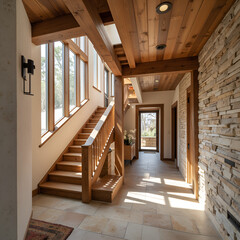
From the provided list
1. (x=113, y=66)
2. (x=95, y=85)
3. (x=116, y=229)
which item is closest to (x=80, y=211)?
(x=116, y=229)

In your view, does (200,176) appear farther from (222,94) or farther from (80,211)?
(80,211)

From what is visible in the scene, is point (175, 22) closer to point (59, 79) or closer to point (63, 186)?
point (59, 79)

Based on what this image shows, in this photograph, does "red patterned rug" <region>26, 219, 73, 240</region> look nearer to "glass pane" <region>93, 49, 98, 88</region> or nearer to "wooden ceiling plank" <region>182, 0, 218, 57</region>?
"wooden ceiling plank" <region>182, 0, 218, 57</region>

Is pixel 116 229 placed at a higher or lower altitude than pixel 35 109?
lower

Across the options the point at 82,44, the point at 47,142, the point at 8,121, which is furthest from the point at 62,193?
the point at 82,44

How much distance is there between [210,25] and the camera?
1749mm

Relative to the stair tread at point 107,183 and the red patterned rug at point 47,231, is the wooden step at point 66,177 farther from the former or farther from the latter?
the red patterned rug at point 47,231

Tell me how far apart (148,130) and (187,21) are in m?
6.95

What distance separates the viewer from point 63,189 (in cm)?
256

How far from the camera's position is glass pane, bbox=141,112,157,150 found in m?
8.18

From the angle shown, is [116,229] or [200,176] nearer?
[116,229]

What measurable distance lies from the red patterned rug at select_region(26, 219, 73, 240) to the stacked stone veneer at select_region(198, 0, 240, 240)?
1856 mm

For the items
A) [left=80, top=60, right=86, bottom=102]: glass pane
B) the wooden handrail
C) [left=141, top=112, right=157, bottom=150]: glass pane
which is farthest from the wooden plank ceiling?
[left=141, top=112, right=157, bottom=150]: glass pane

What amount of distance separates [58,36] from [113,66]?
3.36ft
